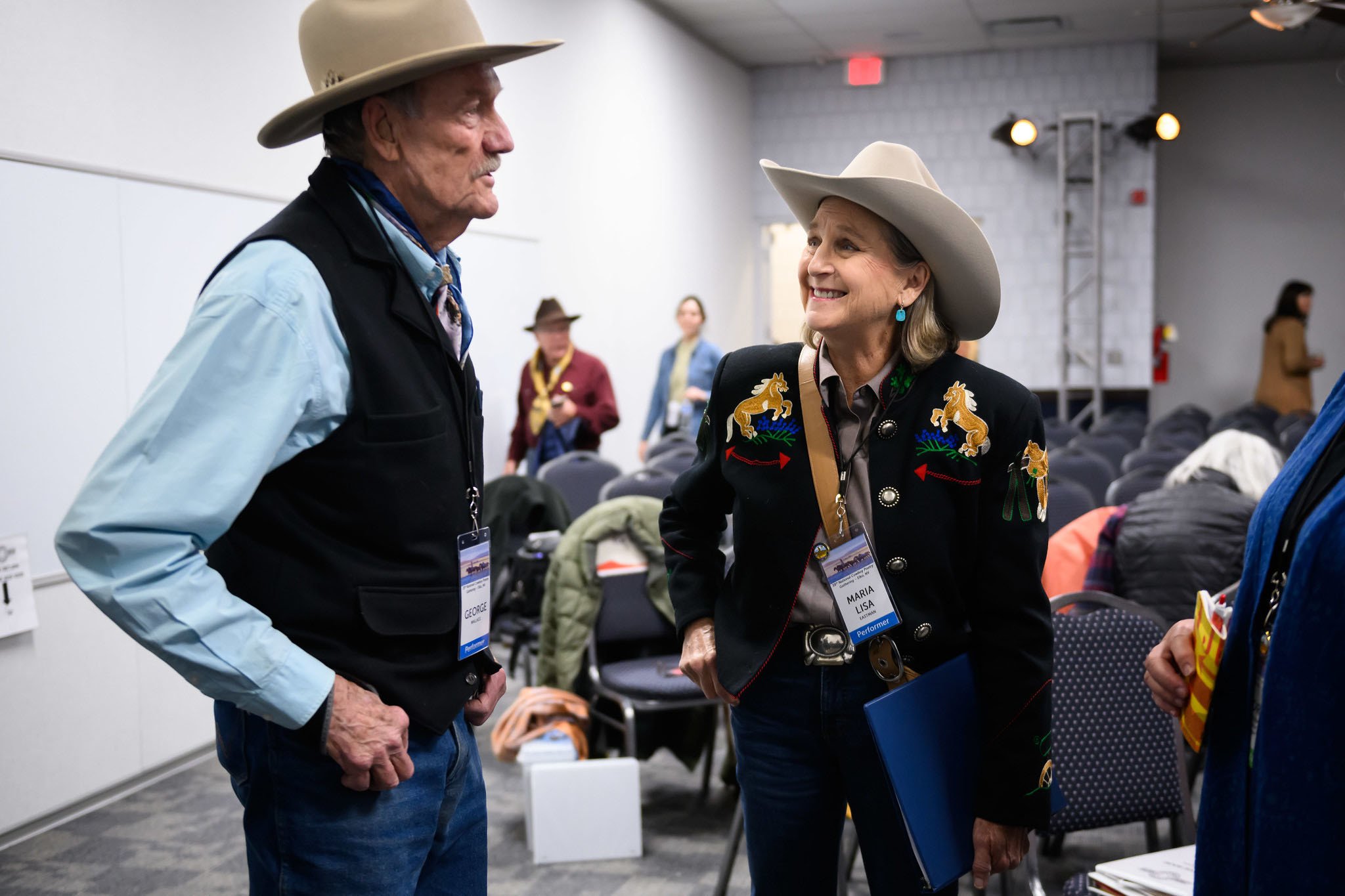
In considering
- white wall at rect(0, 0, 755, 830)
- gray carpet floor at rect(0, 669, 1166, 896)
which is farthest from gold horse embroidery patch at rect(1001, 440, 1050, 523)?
white wall at rect(0, 0, 755, 830)

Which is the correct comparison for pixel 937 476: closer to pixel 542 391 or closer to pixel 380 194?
pixel 380 194

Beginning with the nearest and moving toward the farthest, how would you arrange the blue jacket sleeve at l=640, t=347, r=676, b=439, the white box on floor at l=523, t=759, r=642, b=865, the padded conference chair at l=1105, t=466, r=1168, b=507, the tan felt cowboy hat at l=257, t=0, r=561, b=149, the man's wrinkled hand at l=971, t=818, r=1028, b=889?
1. the tan felt cowboy hat at l=257, t=0, r=561, b=149
2. the man's wrinkled hand at l=971, t=818, r=1028, b=889
3. the white box on floor at l=523, t=759, r=642, b=865
4. the padded conference chair at l=1105, t=466, r=1168, b=507
5. the blue jacket sleeve at l=640, t=347, r=676, b=439

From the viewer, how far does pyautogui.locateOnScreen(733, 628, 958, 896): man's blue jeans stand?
1.66m

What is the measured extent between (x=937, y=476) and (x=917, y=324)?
0.78ft

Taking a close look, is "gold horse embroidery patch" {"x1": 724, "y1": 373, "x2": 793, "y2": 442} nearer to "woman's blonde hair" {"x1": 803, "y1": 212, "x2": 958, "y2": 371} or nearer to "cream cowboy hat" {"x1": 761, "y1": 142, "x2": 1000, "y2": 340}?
"woman's blonde hair" {"x1": 803, "y1": 212, "x2": 958, "y2": 371}

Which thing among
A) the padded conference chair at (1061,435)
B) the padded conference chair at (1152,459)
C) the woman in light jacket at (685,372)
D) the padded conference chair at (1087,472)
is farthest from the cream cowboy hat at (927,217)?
the padded conference chair at (1061,435)

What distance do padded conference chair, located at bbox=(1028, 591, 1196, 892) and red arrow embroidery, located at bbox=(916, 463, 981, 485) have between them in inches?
36.6

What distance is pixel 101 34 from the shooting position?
406cm

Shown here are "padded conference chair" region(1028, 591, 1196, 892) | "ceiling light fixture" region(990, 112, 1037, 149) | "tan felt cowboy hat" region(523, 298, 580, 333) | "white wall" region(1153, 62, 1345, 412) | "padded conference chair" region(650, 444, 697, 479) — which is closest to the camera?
"padded conference chair" region(1028, 591, 1196, 892)

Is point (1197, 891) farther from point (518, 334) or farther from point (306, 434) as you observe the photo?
point (518, 334)

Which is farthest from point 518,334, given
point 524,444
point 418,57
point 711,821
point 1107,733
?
point 418,57

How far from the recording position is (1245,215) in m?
13.2

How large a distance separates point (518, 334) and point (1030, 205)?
6.69m

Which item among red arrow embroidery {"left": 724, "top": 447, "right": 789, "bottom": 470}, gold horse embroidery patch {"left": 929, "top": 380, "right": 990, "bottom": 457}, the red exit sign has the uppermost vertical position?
the red exit sign
